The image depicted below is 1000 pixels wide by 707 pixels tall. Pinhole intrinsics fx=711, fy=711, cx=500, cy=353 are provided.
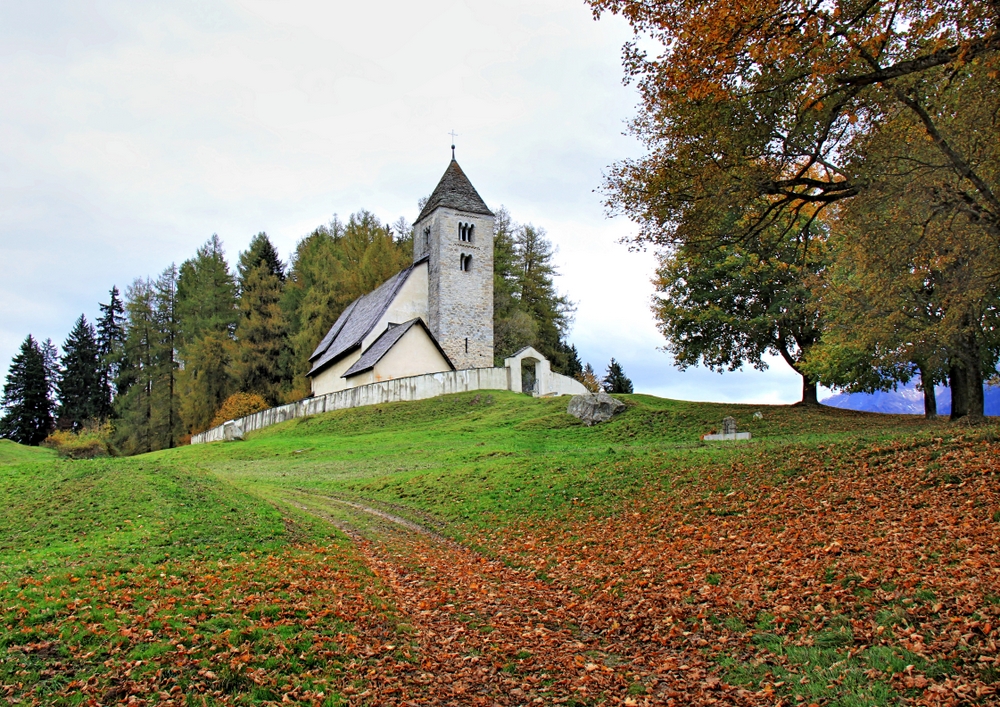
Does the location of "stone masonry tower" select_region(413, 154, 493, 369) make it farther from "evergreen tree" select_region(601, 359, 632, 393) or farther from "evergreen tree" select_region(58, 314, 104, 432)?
"evergreen tree" select_region(58, 314, 104, 432)

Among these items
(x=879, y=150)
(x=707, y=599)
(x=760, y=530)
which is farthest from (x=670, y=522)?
(x=879, y=150)

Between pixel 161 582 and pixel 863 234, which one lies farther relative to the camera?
pixel 863 234

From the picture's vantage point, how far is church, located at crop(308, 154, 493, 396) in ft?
161

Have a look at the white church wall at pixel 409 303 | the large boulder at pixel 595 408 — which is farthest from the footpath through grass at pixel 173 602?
the white church wall at pixel 409 303

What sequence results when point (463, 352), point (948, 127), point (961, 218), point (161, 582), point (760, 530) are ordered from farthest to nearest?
point (463, 352) → point (961, 218) → point (948, 127) → point (760, 530) → point (161, 582)

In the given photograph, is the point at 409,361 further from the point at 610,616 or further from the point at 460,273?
the point at 610,616

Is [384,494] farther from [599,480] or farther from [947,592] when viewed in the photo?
[947,592]

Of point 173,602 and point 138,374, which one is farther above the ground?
point 138,374

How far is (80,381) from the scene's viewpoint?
6775cm

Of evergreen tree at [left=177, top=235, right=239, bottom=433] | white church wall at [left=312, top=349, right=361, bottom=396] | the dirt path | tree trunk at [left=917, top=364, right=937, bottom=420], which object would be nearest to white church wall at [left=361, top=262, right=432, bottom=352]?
white church wall at [left=312, top=349, right=361, bottom=396]

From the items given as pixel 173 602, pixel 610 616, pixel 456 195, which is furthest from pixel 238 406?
pixel 610 616

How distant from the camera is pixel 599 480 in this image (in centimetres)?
1588

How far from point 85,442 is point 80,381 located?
1376 inches

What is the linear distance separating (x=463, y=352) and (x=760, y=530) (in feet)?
132
